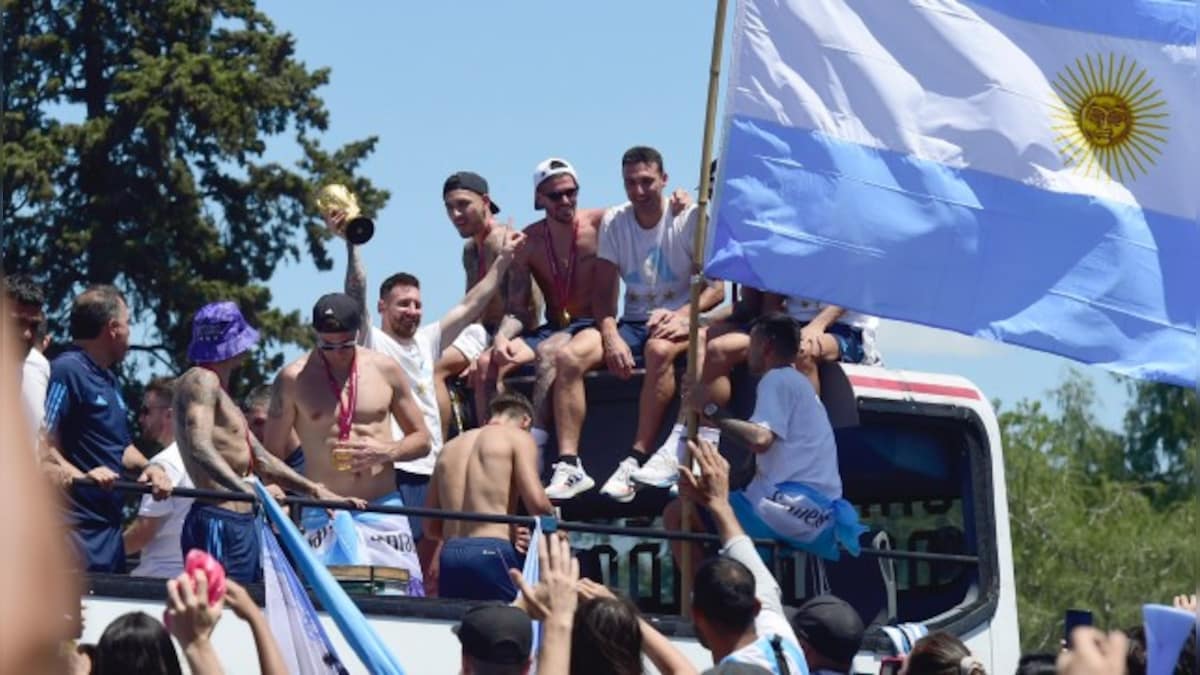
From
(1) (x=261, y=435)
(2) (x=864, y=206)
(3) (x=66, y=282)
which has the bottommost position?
(1) (x=261, y=435)

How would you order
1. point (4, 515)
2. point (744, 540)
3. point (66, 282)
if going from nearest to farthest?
point (4, 515), point (744, 540), point (66, 282)

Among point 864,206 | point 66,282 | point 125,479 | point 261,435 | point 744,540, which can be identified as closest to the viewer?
point 744,540

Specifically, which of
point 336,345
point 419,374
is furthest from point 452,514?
point 419,374

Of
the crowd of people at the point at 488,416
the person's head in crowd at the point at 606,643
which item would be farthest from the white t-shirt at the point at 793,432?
the person's head in crowd at the point at 606,643

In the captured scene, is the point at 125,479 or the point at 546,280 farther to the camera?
the point at 546,280

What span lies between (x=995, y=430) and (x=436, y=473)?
281 centimetres

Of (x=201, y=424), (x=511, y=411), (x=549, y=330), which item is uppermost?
(x=549, y=330)

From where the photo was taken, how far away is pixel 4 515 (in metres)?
1.36

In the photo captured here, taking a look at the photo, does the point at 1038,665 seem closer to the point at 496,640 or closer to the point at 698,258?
the point at 496,640

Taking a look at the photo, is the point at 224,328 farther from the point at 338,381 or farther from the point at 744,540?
the point at 744,540

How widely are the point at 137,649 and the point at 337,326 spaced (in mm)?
4342

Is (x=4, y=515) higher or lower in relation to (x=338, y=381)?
lower

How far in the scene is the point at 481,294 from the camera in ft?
35.3

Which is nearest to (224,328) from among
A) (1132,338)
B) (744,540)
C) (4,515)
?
(744,540)
